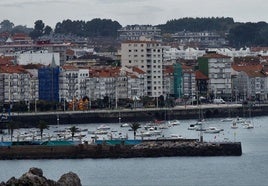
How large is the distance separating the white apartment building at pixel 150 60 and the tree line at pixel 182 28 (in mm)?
44007

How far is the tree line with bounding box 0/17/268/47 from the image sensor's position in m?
118

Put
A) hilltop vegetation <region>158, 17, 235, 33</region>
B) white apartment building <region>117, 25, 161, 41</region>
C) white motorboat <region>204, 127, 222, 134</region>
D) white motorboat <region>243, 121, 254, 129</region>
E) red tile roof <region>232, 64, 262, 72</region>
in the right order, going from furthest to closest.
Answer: hilltop vegetation <region>158, 17, 235, 33</region>, white apartment building <region>117, 25, 161, 41</region>, red tile roof <region>232, 64, 262, 72</region>, white motorboat <region>243, 121, 254, 129</region>, white motorboat <region>204, 127, 222, 134</region>

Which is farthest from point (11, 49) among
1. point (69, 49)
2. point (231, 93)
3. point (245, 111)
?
point (245, 111)

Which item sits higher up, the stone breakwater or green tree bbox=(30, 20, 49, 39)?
green tree bbox=(30, 20, 49, 39)

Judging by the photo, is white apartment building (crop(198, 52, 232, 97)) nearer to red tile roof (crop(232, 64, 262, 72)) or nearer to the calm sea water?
red tile roof (crop(232, 64, 262, 72))

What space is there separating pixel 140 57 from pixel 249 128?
16.8 m

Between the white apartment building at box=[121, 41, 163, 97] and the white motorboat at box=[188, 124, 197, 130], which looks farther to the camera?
the white apartment building at box=[121, 41, 163, 97]

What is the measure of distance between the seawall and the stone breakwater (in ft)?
57.9

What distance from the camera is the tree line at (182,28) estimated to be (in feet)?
387

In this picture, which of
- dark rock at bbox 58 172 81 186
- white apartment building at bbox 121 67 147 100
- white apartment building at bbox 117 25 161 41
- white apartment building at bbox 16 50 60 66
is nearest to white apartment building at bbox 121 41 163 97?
white apartment building at bbox 121 67 147 100

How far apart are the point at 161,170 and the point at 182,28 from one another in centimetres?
10125

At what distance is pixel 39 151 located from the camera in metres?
39.3

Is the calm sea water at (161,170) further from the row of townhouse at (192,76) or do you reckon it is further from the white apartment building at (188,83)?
the white apartment building at (188,83)

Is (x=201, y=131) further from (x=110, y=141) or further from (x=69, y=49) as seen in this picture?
(x=69, y=49)
